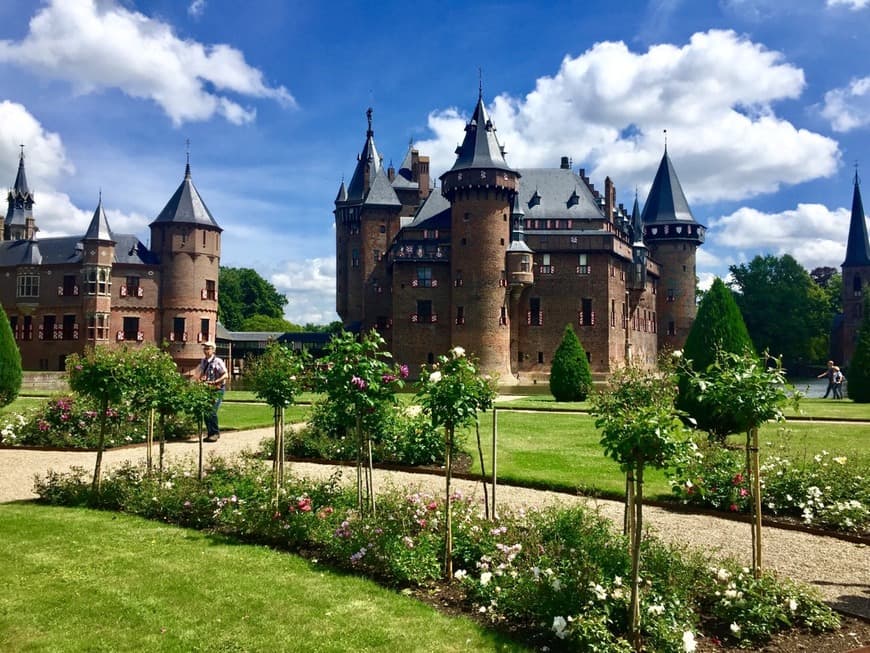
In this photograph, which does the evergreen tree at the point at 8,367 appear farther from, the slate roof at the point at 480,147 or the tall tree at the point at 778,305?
the tall tree at the point at 778,305

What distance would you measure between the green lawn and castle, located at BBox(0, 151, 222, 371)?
32.9 meters

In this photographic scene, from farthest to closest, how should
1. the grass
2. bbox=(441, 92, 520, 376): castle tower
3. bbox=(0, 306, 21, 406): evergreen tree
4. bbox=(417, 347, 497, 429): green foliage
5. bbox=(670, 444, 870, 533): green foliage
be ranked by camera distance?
bbox=(441, 92, 520, 376): castle tower, bbox=(0, 306, 21, 406): evergreen tree, bbox=(670, 444, 870, 533): green foliage, bbox=(417, 347, 497, 429): green foliage, the grass

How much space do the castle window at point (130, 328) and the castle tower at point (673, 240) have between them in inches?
1663

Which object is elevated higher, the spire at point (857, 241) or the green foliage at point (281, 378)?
the spire at point (857, 241)

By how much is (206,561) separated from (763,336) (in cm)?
6736

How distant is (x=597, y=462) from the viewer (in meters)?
12.8

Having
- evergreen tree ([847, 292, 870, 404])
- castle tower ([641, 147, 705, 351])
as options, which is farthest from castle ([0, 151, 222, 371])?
evergreen tree ([847, 292, 870, 404])

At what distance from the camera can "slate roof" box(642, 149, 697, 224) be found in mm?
59625

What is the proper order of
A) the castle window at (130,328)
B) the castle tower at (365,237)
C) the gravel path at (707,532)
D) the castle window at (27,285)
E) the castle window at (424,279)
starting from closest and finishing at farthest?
the gravel path at (707,532) → the castle window at (424,279) → the castle window at (130,328) → the castle window at (27,285) → the castle tower at (365,237)

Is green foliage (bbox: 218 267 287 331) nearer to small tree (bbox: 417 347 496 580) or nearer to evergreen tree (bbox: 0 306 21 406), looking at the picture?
evergreen tree (bbox: 0 306 21 406)

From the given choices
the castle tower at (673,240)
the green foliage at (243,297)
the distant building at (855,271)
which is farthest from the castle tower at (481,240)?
the distant building at (855,271)

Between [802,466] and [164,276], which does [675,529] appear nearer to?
[802,466]

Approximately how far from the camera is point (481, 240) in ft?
146

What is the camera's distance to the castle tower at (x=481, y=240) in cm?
4422
